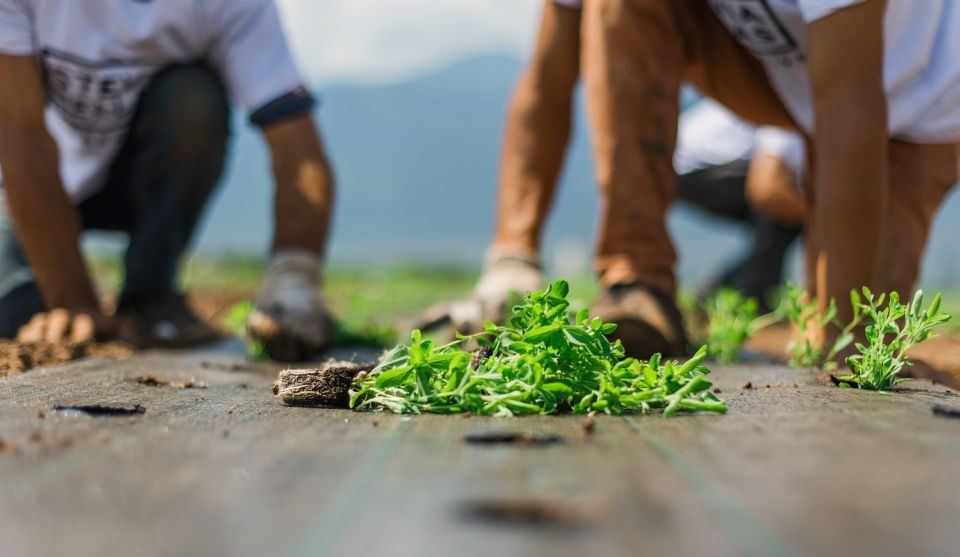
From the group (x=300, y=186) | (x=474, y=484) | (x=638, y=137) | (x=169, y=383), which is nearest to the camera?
(x=474, y=484)

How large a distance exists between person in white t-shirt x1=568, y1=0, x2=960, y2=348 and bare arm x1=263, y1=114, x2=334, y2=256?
0.93 metres

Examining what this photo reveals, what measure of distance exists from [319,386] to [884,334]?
0.98 m

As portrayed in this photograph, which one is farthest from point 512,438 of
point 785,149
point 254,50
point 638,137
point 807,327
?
point 785,149

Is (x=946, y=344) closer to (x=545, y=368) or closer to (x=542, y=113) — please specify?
(x=542, y=113)

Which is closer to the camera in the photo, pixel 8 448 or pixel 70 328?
pixel 8 448

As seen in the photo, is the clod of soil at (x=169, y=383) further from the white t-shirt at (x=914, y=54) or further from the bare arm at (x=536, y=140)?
the white t-shirt at (x=914, y=54)

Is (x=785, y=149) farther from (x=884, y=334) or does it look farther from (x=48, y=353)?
(x=48, y=353)

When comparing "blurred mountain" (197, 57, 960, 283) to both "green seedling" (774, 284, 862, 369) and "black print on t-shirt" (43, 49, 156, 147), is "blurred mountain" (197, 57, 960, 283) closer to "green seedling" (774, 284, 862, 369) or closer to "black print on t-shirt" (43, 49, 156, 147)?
"black print on t-shirt" (43, 49, 156, 147)

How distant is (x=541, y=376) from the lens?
4.42ft

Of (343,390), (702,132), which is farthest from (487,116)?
(343,390)

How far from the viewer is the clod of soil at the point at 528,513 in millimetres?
768

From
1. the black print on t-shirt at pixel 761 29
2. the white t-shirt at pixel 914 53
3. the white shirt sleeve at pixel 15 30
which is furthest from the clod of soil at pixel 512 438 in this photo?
the white shirt sleeve at pixel 15 30

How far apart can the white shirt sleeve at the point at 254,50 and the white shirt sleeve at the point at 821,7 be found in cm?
171

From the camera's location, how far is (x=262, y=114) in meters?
3.05
